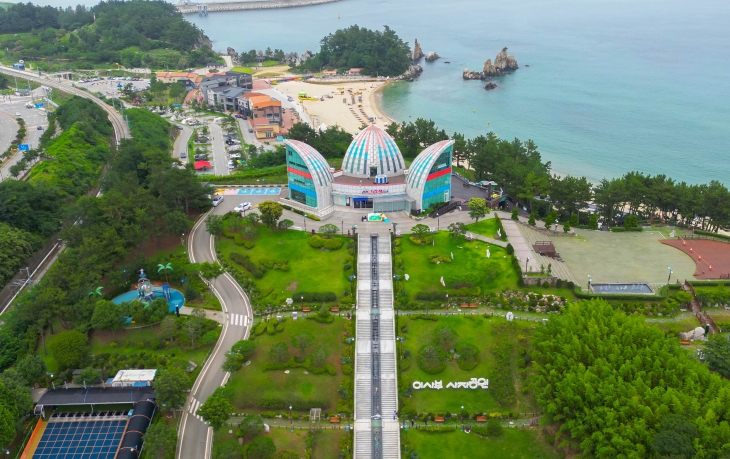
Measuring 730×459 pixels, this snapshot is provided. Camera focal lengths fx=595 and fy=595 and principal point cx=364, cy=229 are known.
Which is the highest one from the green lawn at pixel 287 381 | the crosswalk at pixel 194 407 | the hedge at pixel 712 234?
the hedge at pixel 712 234

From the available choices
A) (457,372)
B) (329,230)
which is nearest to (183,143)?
(329,230)

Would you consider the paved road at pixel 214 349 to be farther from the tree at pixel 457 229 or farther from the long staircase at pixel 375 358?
the tree at pixel 457 229

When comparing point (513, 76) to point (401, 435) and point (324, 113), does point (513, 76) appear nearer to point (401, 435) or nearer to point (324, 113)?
point (324, 113)

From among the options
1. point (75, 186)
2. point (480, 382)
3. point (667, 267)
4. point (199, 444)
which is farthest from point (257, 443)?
point (75, 186)

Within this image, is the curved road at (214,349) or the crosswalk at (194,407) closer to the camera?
the curved road at (214,349)

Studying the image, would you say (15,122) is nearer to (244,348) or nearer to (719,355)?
(244,348)

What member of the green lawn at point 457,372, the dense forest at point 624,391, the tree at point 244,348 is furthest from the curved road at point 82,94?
the dense forest at point 624,391

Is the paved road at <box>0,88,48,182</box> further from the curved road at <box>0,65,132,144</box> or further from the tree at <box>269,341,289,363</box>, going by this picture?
the tree at <box>269,341,289,363</box>
